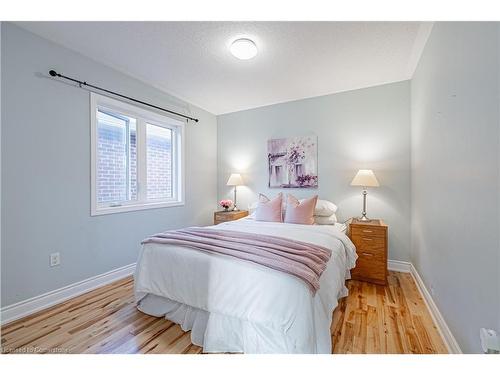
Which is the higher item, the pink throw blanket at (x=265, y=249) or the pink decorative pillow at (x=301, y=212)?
the pink decorative pillow at (x=301, y=212)

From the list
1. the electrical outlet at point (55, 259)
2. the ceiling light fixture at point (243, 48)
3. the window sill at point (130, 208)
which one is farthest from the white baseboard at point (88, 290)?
the ceiling light fixture at point (243, 48)

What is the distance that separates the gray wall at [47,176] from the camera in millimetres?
1782

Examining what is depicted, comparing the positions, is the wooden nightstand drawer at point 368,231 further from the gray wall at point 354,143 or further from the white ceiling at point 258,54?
the white ceiling at point 258,54

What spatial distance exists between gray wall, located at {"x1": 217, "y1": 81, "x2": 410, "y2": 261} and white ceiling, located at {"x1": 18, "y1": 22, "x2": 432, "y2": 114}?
24cm

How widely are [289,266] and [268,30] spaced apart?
186cm

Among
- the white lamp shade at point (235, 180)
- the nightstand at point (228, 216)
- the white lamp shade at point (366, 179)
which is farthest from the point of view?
the white lamp shade at point (235, 180)

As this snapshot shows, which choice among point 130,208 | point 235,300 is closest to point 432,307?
point 235,300

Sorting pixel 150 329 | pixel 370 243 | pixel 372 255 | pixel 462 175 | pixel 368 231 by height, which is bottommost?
pixel 150 329

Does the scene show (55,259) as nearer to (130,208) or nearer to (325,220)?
(130,208)

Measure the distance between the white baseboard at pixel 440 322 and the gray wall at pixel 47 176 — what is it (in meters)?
3.06

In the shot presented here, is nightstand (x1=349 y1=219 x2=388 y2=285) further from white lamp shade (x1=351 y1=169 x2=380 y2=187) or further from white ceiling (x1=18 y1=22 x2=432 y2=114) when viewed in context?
white ceiling (x1=18 y1=22 x2=432 y2=114)

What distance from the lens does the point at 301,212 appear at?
2688 millimetres

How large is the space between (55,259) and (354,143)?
142 inches

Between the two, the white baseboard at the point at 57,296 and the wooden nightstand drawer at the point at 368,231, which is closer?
the white baseboard at the point at 57,296
